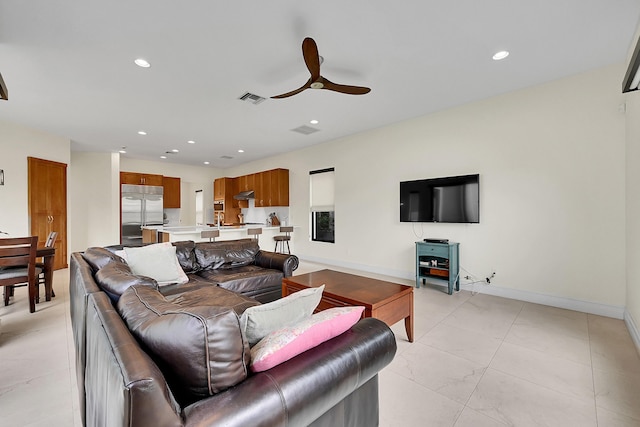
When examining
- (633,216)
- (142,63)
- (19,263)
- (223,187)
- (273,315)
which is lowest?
(19,263)

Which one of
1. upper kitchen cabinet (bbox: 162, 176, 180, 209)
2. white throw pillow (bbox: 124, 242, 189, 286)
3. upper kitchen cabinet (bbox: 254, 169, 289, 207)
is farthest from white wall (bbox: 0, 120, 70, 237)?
upper kitchen cabinet (bbox: 254, 169, 289, 207)

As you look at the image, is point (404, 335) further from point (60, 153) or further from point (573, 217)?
point (60, 153)

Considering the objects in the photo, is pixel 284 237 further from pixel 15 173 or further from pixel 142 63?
pixel 15 173

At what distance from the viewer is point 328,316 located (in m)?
1.19

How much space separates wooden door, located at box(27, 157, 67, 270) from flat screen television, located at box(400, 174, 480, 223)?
21.0ft

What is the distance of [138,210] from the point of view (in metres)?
7.56

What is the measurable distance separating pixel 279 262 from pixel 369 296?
5.13 ft

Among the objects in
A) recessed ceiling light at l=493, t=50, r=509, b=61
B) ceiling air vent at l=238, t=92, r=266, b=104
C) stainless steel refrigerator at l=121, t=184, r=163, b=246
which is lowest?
stainless steel refrigerator at l=121, t=184, r=163, b=246

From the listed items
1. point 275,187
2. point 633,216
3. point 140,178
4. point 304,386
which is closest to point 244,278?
point 304,386

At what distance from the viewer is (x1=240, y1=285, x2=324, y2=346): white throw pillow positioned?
1.14 m

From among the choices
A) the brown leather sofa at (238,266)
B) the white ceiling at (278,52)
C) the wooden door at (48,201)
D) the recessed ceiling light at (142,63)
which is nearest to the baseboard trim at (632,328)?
the white ceiling at (278,52)

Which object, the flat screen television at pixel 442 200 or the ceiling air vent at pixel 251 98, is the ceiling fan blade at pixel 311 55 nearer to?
the ceiling air vent at pixel 251 98

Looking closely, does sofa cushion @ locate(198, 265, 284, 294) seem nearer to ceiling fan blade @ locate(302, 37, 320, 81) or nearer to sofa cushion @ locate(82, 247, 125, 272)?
sofa cushion @ locate(82, 247, 125, 272)

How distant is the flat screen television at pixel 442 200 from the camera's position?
161 inches
